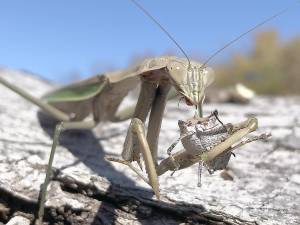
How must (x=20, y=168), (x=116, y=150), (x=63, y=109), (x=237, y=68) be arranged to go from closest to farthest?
1. (x=20, y=168)
2. (x=116, y=150)
3. (x=63, y=109)
4. (x=237, y=68)

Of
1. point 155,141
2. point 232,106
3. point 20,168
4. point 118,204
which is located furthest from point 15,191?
point 232,106

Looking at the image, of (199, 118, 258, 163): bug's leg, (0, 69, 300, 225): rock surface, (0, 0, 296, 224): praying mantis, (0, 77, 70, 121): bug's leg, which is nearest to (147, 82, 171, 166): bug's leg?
(0, 0, 296, 224): praying mantis

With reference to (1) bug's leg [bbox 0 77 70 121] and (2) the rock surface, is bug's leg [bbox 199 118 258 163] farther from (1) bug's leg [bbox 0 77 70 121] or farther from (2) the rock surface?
(1) bug's leg [bbox 0 77 70 121]

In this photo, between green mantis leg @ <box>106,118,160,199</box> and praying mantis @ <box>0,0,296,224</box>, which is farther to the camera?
praying mantis @ <box>0,0,296,224</box>

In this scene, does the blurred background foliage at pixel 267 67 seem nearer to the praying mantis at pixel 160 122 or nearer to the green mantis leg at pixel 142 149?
the praying mantis at pixel 160 122

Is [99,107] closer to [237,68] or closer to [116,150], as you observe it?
[116,150]

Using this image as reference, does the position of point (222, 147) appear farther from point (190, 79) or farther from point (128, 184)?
point (128, 184)
